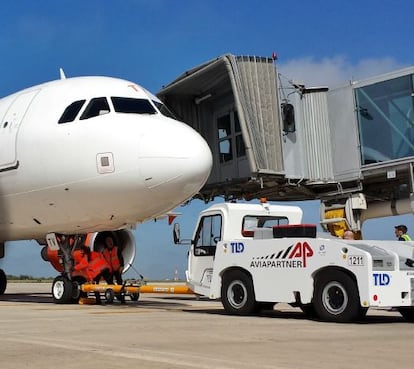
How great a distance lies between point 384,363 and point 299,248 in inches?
205

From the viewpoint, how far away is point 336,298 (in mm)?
10570

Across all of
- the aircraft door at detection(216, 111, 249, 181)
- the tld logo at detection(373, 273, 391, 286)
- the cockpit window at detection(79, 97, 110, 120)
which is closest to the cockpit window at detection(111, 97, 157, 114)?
the cockpit window at detection(79, 97, 110, 120)

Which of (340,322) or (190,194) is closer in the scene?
(340,322)

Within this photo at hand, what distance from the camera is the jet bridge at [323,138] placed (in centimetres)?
1889

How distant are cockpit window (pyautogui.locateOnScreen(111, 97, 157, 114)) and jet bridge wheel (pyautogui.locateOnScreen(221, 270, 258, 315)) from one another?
3.78 m

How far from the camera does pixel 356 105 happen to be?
64.1 feet

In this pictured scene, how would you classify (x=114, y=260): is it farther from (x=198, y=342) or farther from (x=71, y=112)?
(x=198, y=342)

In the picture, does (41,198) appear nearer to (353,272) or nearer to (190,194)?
(190,194)

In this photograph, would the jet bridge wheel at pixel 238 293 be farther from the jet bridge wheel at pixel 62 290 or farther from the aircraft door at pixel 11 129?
the aircraft door at pixel 11 129

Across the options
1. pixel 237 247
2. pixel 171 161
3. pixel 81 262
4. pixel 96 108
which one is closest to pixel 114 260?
pixel 81 262

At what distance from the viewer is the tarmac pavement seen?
591cm

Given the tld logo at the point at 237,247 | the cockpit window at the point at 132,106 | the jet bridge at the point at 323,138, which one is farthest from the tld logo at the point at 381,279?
the jet bridge at the point at 323,138

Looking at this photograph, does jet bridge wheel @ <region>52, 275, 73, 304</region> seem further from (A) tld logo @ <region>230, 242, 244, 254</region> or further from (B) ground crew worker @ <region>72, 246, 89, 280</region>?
(A) tld logo @ <region>230, 242, 244, 254</region>

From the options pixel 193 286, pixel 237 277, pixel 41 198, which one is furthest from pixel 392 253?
pixel 41 198
